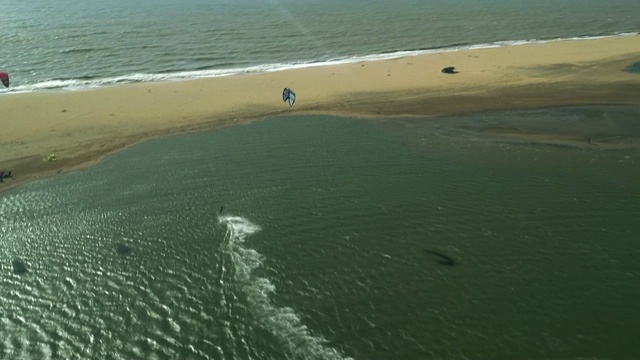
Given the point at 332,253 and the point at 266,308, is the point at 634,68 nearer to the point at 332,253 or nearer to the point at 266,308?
the point at 332,253

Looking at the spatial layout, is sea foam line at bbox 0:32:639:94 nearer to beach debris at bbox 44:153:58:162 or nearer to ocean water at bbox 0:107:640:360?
beach debris at bbox 44:153:58:162

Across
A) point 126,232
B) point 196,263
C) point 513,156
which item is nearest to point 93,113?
point 126,232

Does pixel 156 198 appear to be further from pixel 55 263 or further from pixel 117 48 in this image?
pixel 117 48

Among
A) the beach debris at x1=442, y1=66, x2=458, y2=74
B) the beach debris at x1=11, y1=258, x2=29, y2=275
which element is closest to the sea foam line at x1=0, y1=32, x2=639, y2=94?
the beach debris at x1=442, y1=66, x2=458, y2=74

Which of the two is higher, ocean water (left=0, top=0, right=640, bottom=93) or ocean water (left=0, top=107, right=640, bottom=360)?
ocean water (left=0, top=0, right=640, bottom=93)

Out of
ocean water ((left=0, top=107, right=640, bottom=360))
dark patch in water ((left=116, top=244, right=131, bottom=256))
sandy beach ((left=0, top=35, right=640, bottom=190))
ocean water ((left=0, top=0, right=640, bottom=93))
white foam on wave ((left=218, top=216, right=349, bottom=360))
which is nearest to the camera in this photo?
white foam on wave ((left=218, top=216, right=349, bottom=360))

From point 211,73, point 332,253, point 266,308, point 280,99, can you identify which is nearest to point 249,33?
point 211,73

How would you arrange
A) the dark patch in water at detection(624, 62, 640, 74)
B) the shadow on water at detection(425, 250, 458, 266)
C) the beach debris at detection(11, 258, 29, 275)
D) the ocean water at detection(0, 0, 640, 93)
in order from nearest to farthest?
the shadow on water at detection(425, 250, 458, 266), the beach debris at detection(11, 258, 29, 275), the dark patch in water at detection(624, 62, 640, 74), the ocean water at detection(0, 0, 640, 93)
